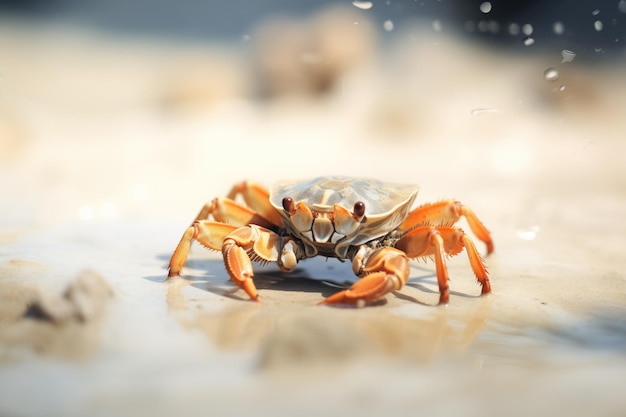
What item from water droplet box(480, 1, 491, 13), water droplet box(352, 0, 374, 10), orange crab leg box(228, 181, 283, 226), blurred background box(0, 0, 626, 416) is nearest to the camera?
blurred background box(0, 0, 626, 416)

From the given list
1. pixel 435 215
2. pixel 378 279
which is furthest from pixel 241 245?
pixel 435 215

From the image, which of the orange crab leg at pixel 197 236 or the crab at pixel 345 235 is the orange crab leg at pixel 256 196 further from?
the orange crab leg at pixel 197 236

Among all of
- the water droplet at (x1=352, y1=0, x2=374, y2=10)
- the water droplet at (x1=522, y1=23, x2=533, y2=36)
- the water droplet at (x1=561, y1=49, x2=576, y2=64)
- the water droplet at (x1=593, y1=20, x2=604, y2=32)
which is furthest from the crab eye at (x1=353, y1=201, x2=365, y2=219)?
the water droplet at (x1=522, y1=23, x2=533, y2=36)

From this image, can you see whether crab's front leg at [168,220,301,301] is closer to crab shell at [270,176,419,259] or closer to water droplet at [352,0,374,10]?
crab shell at [270,176,419,259]

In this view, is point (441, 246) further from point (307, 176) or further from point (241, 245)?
point (307, 176)

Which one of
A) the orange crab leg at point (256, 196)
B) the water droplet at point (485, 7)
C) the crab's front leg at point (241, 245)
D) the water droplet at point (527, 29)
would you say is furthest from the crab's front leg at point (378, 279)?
the water droplet at point (485, 7)

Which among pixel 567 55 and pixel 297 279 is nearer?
pixel 297 279
